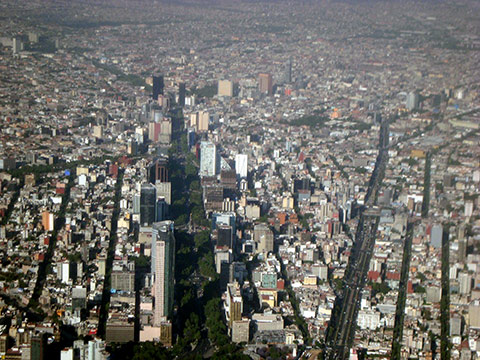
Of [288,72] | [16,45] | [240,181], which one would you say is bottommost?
[240,181]

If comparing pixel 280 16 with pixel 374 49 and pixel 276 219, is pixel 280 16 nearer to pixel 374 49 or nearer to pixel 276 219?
pixel 374 49

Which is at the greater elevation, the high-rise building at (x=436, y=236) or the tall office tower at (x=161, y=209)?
the high-rise building at (x=436, y=236)

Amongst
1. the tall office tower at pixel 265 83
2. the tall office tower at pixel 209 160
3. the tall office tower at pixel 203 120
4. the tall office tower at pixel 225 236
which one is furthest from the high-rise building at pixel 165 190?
the tall office tower at pixel 265 83

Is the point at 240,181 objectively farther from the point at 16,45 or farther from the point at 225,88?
the point at 16,45

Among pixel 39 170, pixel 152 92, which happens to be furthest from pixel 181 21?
pixel 39 170

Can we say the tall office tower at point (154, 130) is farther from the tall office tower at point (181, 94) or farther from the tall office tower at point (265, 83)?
the tall office tower at point (265, 83)

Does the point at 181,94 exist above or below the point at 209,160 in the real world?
above

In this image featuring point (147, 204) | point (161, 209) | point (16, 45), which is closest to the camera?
point (147, 204)

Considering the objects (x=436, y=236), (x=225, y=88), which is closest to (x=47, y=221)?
(x=436, y=236)
